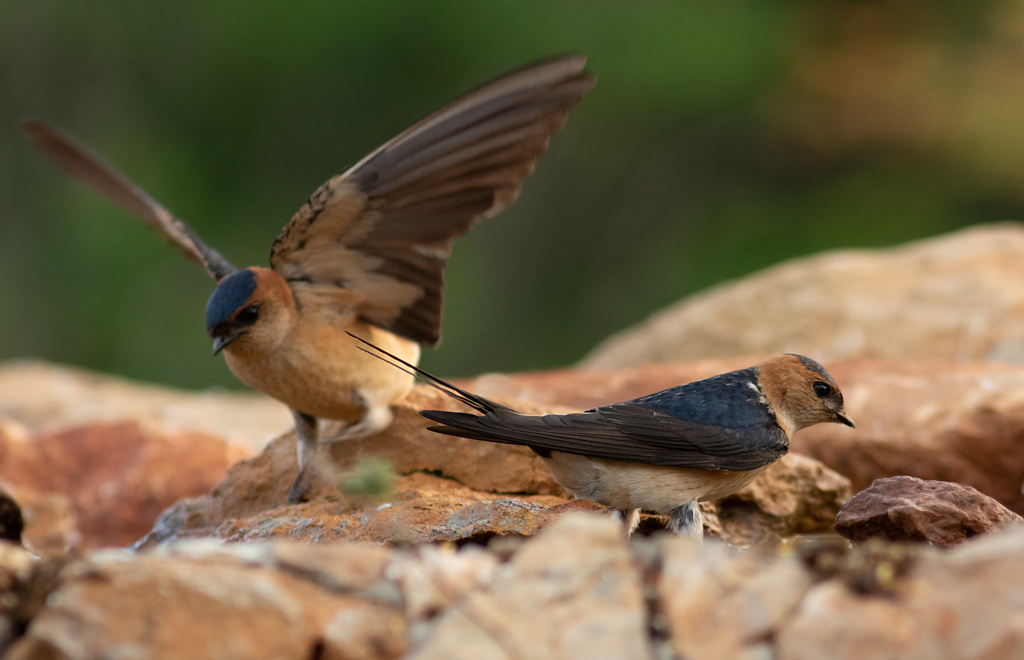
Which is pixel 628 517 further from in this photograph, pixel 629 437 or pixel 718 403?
pixel 718 403

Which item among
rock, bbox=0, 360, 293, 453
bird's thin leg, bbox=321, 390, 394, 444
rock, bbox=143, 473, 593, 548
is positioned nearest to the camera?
rock, bbox=143, 473, 593, 548

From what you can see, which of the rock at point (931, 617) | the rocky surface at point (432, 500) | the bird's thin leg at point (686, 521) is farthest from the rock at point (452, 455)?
the rock at point (931, 617)

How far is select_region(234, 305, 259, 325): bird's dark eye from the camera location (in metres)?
3.86

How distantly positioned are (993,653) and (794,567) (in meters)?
0.39

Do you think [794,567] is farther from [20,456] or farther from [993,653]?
[20,456]

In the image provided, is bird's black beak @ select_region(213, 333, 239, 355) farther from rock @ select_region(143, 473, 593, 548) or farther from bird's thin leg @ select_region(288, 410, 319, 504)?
rock @ select_region(143, 473, 593, 548)

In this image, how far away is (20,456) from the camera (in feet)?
19.5

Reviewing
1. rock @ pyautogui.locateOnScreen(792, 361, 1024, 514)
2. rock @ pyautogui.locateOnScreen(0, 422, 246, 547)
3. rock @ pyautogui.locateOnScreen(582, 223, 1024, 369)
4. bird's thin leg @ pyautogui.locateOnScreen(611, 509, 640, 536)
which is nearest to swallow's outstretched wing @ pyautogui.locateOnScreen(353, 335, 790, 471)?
bird's thin leg @ pyautogui.locateOnScreen(611, 509, 640, 536)

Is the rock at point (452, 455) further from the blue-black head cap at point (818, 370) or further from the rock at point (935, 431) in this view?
the rock at point (935, 431)

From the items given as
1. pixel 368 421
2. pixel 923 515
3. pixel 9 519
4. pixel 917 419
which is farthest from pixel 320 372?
pixel 917 419

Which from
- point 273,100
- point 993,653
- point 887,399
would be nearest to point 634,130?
point 273,100

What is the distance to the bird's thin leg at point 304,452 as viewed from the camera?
4.00 metres

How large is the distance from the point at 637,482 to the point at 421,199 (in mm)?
1601

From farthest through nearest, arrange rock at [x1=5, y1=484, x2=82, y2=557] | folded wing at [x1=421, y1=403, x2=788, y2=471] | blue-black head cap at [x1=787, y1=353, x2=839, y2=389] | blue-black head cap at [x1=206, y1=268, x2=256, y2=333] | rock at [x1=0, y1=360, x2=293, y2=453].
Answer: rock at [x1=0, y1=360, x2=293, y2=453] < rock at [x1=5, y1=484, x2=82, y2=557] < blue-black head cap at [x1=206, y1=268, x2=256, y2=333] < blue-black head cap at [x1=787, y1=353, x2=839, y2=389] < folded wing at [x1=421, y1=403, x2=788, y2=471]
